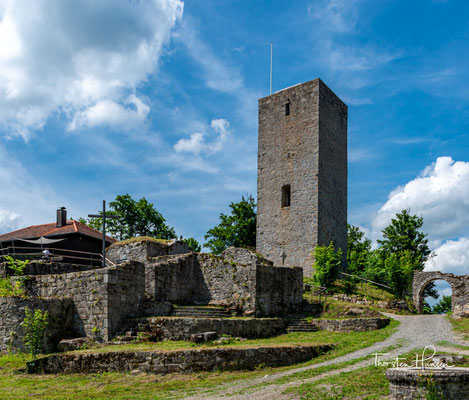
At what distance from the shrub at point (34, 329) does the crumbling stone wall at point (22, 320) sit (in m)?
0.18

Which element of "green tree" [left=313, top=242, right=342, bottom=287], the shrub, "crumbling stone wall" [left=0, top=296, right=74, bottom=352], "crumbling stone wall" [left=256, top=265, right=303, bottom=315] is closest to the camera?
the shrub

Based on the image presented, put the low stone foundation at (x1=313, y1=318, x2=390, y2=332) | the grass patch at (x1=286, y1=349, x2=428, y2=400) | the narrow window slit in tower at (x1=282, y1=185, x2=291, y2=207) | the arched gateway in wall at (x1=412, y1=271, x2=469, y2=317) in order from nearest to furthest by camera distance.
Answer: the grass patch at (x1=286, y1=349, x2=428, y2=400) < the low stone foundation at (x1=313, y1=318, x2=390, y2=332) < the arched gateway in wall at (x1=412, y1=271, x2=469, y2=317) < the narrow window slit in tower at (x1=282, y1=185, x2=291, y2=207)

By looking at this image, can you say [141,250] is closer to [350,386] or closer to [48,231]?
[48,231]

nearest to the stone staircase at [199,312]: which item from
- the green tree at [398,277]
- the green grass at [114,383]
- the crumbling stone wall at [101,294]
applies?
the crumbling stone wall at [101,294]

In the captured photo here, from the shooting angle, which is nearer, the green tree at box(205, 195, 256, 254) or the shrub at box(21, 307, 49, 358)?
the shrub at box(21, 307, 49, 358)

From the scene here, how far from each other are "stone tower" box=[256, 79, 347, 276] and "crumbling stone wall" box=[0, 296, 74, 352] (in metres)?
18.8

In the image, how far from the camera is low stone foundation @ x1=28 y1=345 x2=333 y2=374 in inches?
475

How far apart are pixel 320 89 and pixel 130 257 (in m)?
17.8

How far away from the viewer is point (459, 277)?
2398 centimetres

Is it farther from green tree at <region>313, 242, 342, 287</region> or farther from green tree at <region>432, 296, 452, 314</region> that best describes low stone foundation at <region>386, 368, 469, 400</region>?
green tree at <region>432, 296, 452, 314</region>

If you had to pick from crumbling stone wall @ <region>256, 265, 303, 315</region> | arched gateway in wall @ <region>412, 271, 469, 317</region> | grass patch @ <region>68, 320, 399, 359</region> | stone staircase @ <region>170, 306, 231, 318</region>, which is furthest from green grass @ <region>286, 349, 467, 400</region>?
arched gateway in wall @ <region>412, 271, 469, 317</region>

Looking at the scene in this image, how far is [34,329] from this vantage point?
1488 cm

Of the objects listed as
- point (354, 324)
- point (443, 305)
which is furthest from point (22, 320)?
point (443, 305)

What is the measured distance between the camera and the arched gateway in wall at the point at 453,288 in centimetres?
2267
